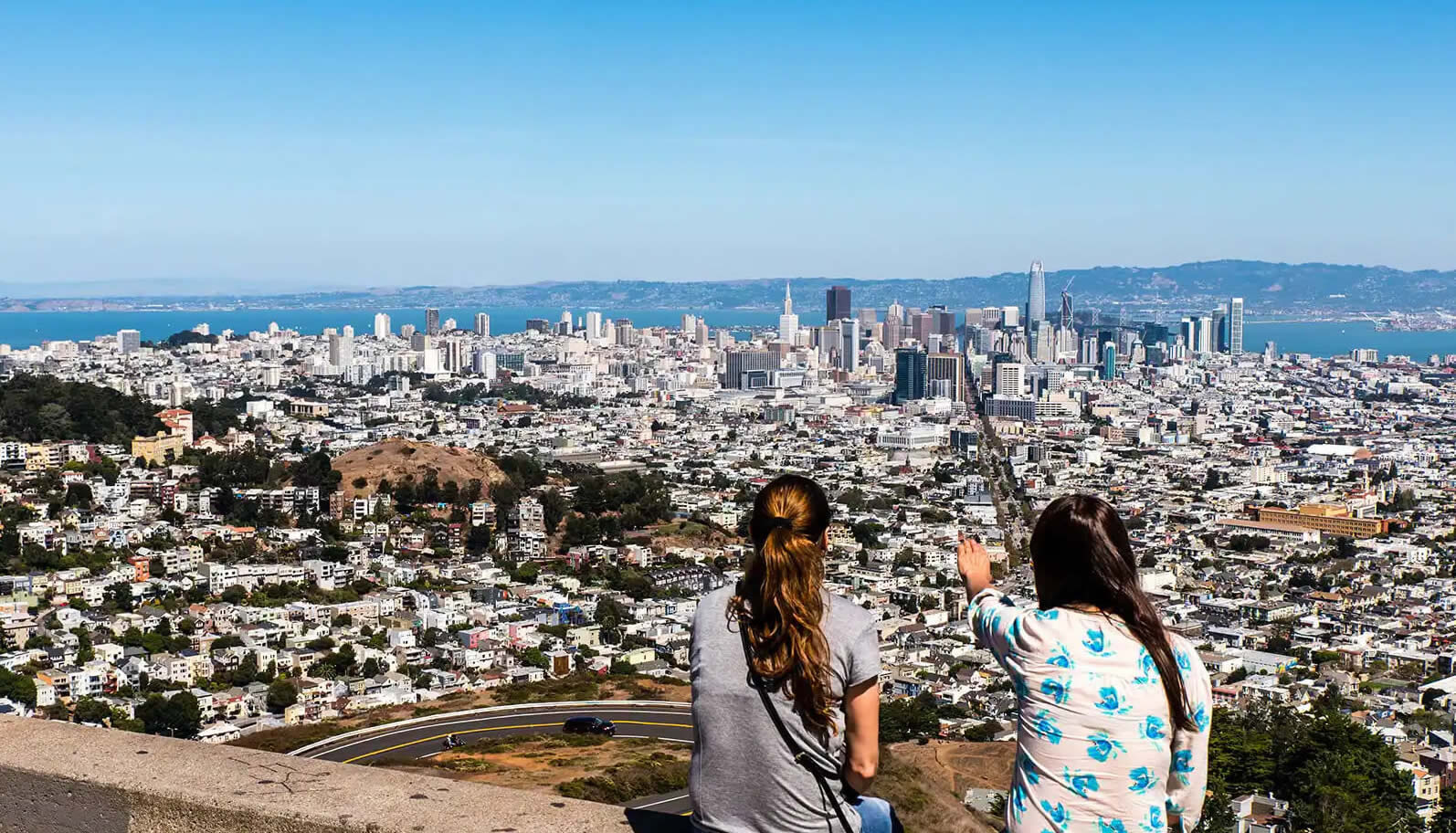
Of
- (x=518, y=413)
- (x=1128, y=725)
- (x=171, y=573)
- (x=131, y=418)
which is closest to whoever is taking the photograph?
(x=1128, y=725)

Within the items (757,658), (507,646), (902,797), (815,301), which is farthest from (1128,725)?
(815,301)

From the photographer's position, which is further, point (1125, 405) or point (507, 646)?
point (1125, 405)

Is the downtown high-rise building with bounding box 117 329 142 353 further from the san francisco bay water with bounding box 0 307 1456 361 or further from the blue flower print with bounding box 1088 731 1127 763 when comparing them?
the blue flower print with bounding box 1088 731 1127 763

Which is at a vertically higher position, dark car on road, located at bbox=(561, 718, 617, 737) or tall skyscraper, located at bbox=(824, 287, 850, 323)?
tall skyscraper, located at bbox=(824, 287, 850, 323)

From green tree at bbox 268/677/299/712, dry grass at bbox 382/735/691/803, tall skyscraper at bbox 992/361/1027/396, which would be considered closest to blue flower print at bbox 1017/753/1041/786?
dry grass at bbox 382/735/691/803

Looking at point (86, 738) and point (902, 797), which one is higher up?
point (86, 738)

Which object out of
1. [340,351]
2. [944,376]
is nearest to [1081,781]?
[944,376]

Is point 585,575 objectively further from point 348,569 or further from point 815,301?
point 815,301
